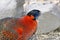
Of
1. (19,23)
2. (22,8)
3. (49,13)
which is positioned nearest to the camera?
(19,23)

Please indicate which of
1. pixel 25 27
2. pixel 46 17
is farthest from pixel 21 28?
pixel 46 17

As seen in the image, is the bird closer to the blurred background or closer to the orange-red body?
the orange-red body

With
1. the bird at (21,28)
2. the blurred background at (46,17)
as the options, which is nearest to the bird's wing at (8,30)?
the bird at (21,28)

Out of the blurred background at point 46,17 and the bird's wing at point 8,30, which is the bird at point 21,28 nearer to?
the bird's wing at point 8,30

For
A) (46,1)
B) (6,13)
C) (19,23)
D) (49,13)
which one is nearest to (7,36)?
(19,23)

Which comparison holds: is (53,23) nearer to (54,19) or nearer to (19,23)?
(54,19)

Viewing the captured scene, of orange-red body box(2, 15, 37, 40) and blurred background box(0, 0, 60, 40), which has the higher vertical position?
orange-red body box(2, 15, 37, 40)

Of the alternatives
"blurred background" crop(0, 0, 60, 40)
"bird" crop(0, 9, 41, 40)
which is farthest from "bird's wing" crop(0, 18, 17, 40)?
"blurred background" crop(0, 0, 60, 40)

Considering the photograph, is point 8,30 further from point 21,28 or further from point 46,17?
point 46,17

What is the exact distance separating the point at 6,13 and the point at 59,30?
1044 millimetres

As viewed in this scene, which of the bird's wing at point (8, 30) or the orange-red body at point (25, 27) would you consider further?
the bird's wing at point (8, 30)

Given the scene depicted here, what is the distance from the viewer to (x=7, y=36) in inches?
105

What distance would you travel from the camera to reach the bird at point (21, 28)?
2.54 metres

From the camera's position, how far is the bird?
8.33 ft
